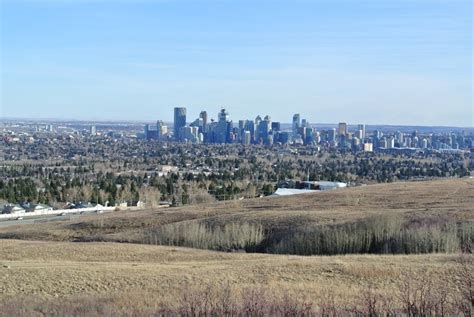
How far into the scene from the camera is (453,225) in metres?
34.7

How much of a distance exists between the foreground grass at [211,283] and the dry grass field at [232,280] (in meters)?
0.03

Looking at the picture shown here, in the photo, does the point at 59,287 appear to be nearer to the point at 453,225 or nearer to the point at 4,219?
the point at 453,225

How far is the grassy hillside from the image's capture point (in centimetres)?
3461

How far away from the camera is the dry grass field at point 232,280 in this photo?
1580 centimetres

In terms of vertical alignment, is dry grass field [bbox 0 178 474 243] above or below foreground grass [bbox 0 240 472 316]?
below

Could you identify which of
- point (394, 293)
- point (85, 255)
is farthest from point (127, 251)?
point (394, 293)

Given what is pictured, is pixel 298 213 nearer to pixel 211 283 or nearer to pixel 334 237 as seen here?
pixel 334 237

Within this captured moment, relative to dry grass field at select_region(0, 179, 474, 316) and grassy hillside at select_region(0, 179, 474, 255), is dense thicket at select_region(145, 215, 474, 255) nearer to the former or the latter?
grassy hillside at select_region(0, 179, 474, 255)

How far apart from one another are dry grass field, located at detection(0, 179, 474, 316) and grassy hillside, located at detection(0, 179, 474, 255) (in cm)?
37

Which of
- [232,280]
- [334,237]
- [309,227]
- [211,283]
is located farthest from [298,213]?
[211,283]

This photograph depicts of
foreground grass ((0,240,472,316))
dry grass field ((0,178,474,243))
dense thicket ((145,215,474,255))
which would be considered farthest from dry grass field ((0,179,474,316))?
dense thicket ((145,215,474,255))

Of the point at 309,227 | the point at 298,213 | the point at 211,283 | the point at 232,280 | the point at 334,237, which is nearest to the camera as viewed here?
the point at 211,283

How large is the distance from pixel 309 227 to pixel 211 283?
17001 mm

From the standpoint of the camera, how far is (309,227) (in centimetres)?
3881
